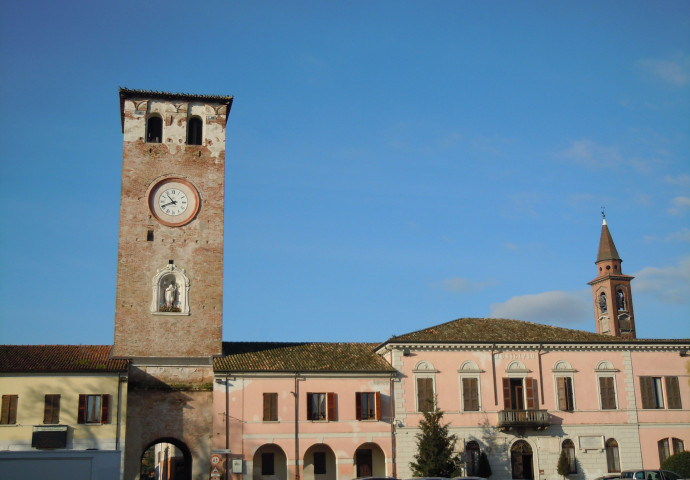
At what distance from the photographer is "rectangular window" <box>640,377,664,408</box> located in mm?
42750

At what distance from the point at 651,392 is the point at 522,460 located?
8.55 metres

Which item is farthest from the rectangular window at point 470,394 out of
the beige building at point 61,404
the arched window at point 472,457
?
the beige building at point 61,404

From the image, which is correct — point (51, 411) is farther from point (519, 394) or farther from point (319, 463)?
point (519, 394)

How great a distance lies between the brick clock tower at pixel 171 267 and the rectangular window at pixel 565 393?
18044 millimetres

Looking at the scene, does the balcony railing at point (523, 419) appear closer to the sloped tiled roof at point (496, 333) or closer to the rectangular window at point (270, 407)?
the sloped tiled roof at point (496, 333)

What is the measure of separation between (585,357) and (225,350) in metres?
19.5

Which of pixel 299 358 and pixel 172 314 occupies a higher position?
pixel 172 314

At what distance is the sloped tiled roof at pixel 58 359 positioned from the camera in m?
36.8

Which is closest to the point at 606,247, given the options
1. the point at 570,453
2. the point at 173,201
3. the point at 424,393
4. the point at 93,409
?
the point at 570,453

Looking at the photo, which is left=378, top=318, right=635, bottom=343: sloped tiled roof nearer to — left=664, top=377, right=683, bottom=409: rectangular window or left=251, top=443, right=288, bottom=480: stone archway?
left=664, top=377, right=683, bottom=409: rectangular window

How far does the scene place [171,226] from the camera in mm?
41156

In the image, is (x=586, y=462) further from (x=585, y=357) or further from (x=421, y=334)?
(x=421, y=334)

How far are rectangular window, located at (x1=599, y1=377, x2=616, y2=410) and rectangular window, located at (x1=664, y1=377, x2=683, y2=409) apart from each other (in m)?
3.14

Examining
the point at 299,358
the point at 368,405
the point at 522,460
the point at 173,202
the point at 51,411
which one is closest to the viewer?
the point at 51,411
